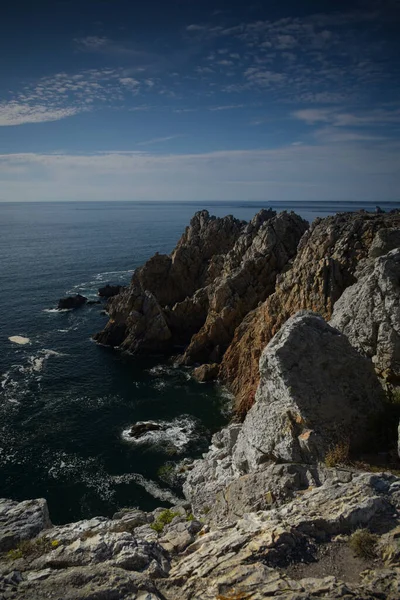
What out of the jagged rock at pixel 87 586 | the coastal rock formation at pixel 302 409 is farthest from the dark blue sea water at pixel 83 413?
the jagged rock at pixel 87 586

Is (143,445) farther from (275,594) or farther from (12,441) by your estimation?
(275,594)

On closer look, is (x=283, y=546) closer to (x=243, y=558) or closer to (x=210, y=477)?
(x=243, y=558)

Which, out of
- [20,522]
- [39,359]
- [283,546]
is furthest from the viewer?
[39,359]

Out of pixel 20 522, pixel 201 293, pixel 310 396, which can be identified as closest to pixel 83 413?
pixel 20 522

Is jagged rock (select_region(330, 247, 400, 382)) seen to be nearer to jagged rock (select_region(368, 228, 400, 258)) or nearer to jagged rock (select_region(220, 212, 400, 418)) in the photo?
jagged rock (select_region(368, 228, 400, 258))

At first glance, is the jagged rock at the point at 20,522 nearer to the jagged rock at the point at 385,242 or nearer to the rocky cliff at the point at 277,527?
the rocky cliff at the point at 277,527

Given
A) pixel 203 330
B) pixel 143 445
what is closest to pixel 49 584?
pixel 143 445

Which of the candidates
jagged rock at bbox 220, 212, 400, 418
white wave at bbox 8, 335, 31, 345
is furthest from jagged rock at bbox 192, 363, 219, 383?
white wave at bbox 8, 335, 31, 345
